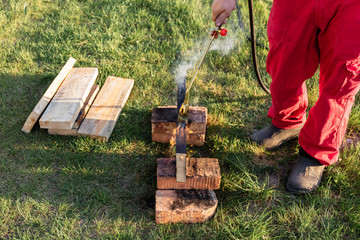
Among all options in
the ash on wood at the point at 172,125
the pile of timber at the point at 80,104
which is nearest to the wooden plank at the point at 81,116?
the pile of timber at the point at 80,104

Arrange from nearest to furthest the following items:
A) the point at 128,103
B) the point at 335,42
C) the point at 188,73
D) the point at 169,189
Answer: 1. the point at 335,42
2. the point at 169,189
3. the point at 128,103
4. the point at 188,73

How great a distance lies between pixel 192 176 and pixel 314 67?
3.84ft

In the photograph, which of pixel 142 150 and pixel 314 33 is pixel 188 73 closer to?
pixel 142 150

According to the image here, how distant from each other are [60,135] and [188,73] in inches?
59.0

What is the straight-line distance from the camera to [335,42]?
201cm

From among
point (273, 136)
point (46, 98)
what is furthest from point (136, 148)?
point (273, 136)

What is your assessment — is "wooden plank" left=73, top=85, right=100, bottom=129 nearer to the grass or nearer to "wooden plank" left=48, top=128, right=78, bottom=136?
"wooden plank" left=48, top=128, right=78, bottom=136

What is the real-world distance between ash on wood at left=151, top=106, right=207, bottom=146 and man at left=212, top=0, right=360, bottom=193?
0.62m

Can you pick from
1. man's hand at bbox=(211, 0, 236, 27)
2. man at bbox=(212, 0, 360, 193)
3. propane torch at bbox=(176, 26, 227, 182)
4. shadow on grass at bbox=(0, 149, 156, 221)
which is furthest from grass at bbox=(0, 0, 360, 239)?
man's hand at bbox=(211, 0, 236, 27)

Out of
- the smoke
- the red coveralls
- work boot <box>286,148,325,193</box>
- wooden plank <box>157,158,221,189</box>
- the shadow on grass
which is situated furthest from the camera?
the smoke

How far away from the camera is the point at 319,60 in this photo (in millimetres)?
2352

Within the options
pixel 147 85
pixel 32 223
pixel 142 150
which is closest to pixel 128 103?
pixel 147 85

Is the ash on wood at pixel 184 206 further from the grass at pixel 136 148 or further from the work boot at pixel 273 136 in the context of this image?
the work boot at pixel 273 136

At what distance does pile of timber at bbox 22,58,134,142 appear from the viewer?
2817 mm
